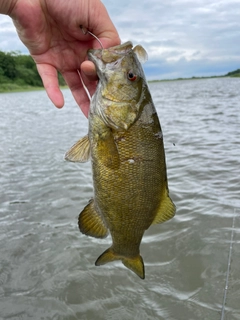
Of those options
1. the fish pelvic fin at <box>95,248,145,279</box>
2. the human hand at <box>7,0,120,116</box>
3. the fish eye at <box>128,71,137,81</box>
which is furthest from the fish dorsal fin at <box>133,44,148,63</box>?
the fish pelvic fin at <box>95,248,145,279</box>

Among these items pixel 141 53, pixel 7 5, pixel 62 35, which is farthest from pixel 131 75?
pixel 7 5

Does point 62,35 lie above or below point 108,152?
above

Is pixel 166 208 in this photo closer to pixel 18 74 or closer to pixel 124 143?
pixel 124 143

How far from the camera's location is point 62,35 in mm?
3326

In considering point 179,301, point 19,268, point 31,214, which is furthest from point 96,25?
point 31,214

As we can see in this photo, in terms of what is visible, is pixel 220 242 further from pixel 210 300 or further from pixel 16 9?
pixel 16 9

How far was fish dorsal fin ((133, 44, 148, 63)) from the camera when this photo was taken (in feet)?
8.77

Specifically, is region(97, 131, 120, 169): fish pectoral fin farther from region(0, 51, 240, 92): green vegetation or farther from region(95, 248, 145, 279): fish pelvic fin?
region(0, 51, 240, 92): green vegetation

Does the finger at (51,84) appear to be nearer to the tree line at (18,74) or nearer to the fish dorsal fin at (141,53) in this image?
the fish dorsal fin at (141,53)

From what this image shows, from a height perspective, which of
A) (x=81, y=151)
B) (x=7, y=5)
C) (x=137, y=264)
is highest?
(x=7, y=5)

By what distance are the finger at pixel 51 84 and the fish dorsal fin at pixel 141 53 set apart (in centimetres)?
87

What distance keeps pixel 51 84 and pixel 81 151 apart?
92 centimetres

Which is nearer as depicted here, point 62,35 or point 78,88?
point 62,35

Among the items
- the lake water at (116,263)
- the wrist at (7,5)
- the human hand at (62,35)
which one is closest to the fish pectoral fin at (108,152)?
the human hand at (62,35)
